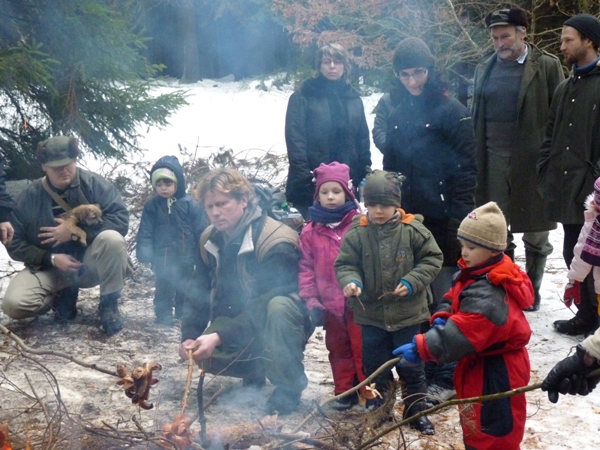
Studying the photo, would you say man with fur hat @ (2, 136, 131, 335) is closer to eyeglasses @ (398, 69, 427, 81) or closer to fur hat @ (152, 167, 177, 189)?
fur hat @ (152, 167, 177, 189)

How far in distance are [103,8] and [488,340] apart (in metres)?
6.27

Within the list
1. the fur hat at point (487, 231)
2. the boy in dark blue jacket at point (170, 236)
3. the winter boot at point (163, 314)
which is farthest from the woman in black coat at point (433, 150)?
the winter boot at point (163, 314)

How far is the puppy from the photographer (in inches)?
211

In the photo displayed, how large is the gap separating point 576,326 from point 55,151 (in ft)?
13.4

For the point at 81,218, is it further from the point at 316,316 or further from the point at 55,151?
the point at 316,316

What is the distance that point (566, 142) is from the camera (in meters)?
4.80

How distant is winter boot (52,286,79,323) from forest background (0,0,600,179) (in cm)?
247

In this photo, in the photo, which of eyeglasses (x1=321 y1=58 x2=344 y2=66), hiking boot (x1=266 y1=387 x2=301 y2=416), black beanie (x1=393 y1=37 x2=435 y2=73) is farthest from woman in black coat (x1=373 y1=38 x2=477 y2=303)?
hiking boot (x1=266 y1=387 x2=301 y2=416)

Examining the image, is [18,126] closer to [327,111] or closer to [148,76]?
[148,76]

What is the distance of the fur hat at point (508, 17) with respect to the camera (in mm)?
4977

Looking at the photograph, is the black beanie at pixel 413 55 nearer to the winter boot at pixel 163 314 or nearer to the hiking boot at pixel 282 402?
the hiking boot at pixel 282 402

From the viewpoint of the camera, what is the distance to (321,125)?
17.6 feet

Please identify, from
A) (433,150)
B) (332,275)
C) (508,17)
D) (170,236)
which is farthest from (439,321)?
(170,236)

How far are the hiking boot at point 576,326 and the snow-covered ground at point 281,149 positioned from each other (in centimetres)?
5
